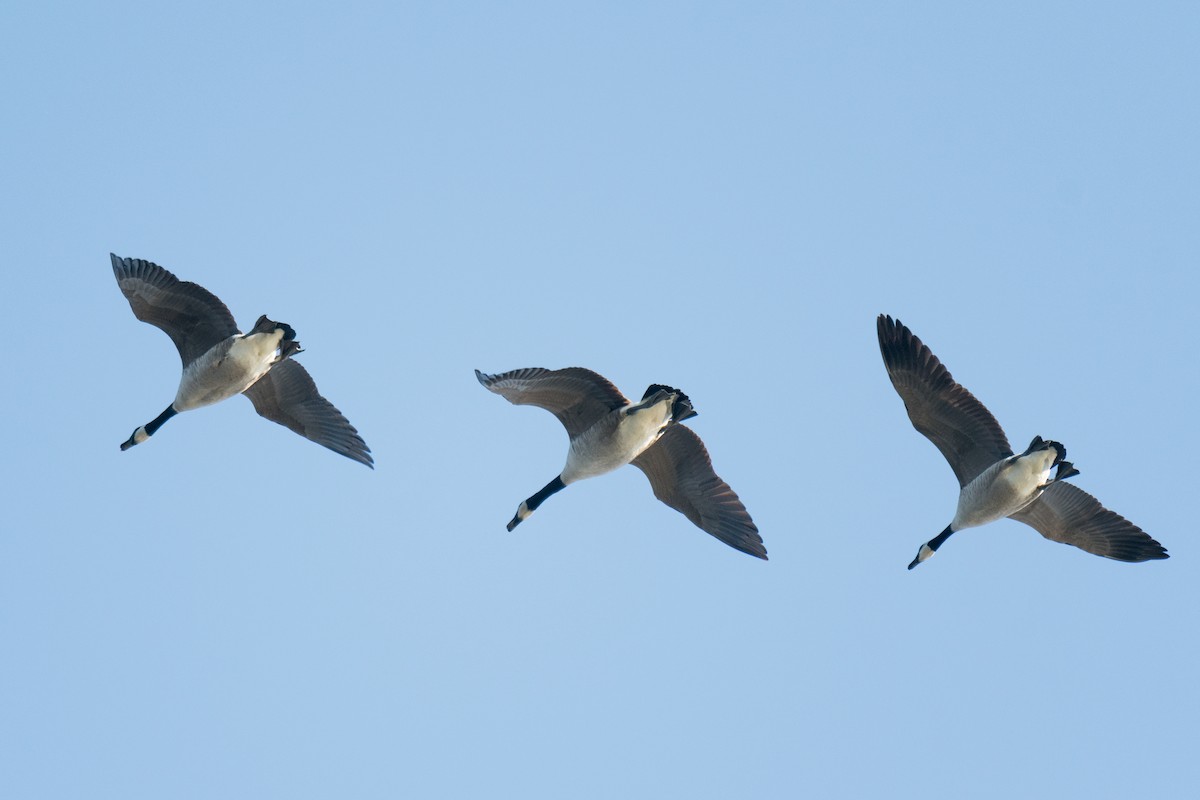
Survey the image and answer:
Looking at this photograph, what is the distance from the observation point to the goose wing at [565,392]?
62.8ft

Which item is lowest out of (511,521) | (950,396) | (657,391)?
(511,521)

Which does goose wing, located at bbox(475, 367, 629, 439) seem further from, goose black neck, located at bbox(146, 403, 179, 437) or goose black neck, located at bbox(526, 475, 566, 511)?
goose black neck, located at bbox(146, 403, 179, 437)

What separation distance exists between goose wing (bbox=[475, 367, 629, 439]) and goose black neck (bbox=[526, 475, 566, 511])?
2.86ft

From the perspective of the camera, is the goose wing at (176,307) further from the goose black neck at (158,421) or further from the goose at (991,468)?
the goose at (991,468)

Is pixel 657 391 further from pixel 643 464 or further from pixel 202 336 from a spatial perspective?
pixel 202 336

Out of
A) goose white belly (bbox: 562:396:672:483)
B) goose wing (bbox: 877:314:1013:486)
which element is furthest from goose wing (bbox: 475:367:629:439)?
goose wing (bbox: 877:314:1013:486)

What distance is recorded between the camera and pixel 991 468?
19.9 meters

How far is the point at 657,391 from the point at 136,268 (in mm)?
6925

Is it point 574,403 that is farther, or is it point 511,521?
point 511,521

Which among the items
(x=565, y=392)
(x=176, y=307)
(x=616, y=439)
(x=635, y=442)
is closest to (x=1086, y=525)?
(x=635, y=442)

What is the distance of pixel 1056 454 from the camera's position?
1950 centimetres

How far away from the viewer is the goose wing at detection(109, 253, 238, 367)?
796 inches

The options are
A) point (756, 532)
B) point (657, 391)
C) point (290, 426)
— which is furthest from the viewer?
point (290, 426)

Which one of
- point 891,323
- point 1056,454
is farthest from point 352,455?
point 1056,454
